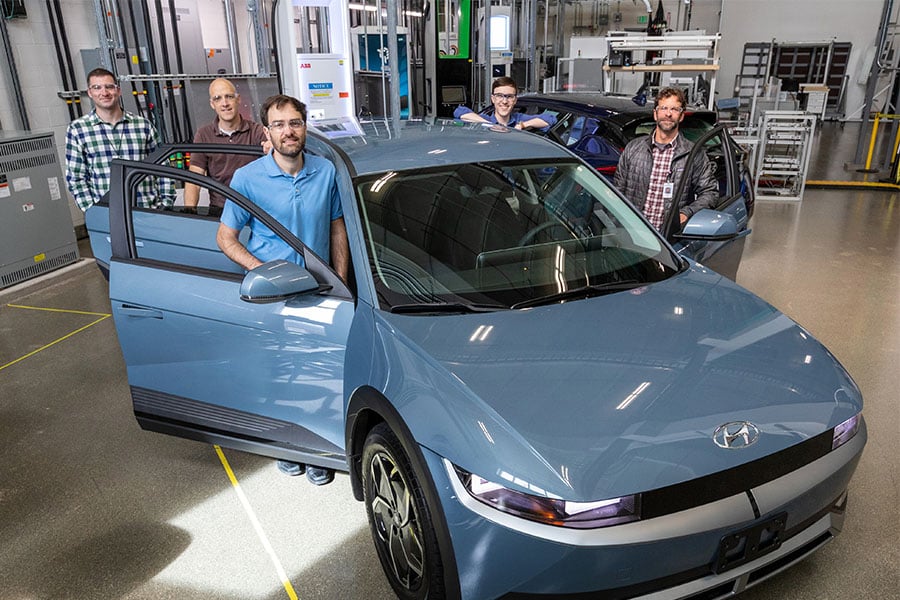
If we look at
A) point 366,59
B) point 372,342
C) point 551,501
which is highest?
point 366,59

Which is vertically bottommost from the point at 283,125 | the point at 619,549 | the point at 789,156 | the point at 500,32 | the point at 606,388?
the point at 789,156

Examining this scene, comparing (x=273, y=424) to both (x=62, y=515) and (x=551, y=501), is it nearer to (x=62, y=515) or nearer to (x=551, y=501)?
(x=62, y=515)

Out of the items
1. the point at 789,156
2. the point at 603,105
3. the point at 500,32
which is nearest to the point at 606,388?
the point at 603,105

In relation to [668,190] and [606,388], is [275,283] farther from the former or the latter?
[668,190]

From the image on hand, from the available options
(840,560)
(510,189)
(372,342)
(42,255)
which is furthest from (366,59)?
(840,560)

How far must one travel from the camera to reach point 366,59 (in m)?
8.99

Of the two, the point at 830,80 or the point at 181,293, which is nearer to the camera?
the point at 181,293

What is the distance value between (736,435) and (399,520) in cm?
99

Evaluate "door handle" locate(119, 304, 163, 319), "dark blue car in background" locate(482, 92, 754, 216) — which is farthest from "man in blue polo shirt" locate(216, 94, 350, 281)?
"dark blue car in background" locate(482, 92, 754, 216)

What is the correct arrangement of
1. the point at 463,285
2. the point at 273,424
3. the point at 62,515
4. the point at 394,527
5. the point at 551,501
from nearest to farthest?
the point at 551,501 → the point at 394,527 → the point at 463,285 → the point at 273,424 → the point at 62,515

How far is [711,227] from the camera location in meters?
2.85

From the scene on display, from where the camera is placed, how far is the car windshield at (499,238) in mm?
2281

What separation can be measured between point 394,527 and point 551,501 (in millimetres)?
677

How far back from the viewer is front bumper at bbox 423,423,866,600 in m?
1.56
